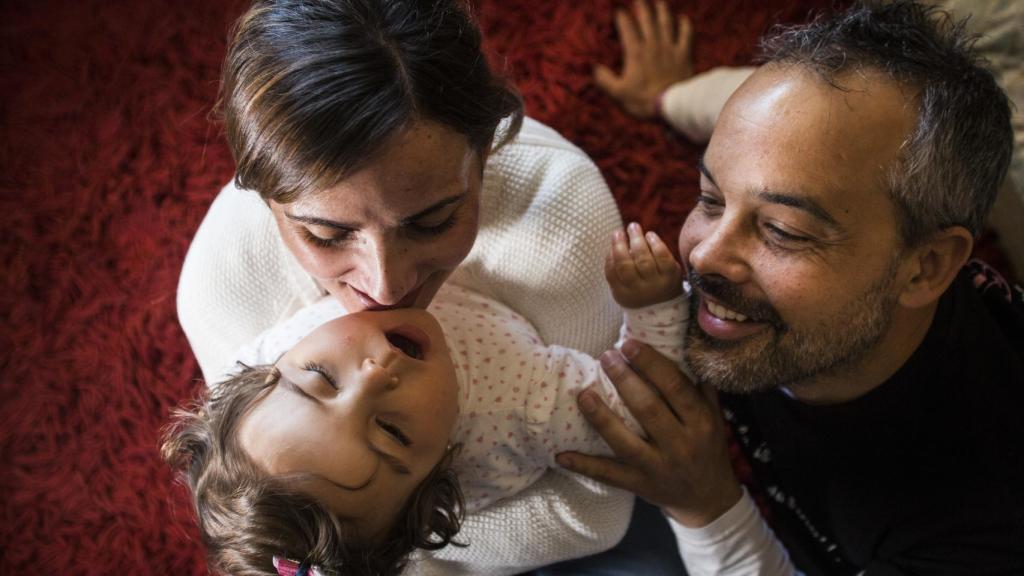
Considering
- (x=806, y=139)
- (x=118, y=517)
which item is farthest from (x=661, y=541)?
(x=118, y=517)

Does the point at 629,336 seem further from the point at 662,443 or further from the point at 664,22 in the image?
the point at 664,22

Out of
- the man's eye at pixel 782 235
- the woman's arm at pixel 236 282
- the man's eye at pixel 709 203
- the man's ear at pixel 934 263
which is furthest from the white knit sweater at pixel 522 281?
the man's ear at pixel 934 263

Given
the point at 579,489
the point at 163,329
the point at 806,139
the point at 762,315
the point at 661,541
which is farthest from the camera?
the point at 163,329

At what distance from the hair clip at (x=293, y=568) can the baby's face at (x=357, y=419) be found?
0.06 m

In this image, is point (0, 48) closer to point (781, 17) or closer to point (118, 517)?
point (118, 517)

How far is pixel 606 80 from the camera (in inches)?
65.9

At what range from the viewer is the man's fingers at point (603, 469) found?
4.11 feet

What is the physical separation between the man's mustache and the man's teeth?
0.02 m

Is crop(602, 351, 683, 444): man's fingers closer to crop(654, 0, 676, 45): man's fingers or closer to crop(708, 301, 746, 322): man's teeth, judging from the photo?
crop(708, 301, 746, 322): man's teeth

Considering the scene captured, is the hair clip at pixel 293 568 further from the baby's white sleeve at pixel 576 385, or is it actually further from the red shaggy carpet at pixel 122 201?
the red shaggy carpet at pixel 122 201

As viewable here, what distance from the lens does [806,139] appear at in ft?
3.17

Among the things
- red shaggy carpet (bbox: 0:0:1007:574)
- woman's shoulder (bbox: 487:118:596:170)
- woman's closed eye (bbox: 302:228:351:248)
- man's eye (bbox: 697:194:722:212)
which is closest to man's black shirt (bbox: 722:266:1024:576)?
man's eye (bbox: 697:194:722:212)

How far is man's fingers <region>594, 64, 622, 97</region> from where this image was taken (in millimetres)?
1671

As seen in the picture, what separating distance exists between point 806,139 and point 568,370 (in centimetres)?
45
